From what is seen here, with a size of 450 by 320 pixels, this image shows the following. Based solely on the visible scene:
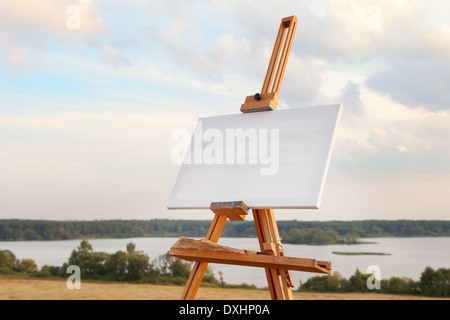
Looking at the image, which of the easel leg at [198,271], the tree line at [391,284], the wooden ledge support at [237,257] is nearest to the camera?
the wooden ledge support at [237,257]

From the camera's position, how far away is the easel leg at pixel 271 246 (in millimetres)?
2702

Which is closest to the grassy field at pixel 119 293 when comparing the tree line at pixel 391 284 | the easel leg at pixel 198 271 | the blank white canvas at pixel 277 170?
the tree line at pixel 391 284

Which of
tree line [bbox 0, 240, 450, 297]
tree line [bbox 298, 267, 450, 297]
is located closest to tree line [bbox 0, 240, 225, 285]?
tree line [bbox 0, 240, 450, 297]

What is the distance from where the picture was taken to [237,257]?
2.60 metres

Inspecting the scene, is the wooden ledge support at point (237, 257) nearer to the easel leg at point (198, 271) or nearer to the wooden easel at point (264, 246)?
the wooden easel at point (264, 246)

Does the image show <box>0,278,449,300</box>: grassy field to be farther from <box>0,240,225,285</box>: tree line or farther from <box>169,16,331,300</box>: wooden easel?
<box>169,16,331,300</box>: wooden easel

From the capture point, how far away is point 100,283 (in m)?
7.05

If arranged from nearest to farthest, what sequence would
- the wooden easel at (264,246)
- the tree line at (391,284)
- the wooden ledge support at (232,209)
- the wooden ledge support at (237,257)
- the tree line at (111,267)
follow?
the wooden ledge support at (237,257) < the wooden easel at (264,246) < the wooden ledge support at (232,209) < the tree line at (391,284) < the tree line at (111,267)

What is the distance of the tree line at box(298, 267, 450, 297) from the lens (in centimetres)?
609
